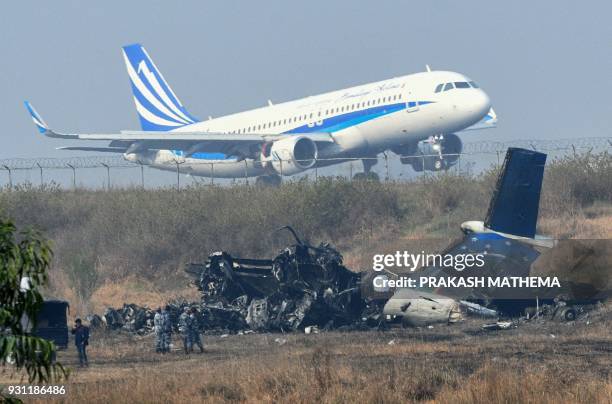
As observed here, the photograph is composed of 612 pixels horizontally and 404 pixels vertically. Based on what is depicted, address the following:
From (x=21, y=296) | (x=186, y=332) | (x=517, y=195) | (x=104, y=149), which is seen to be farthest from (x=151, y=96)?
(x=21, y=296)

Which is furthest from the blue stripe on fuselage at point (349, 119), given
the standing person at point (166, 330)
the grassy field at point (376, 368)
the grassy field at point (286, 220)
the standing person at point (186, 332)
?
the standing person at point (186, 332)

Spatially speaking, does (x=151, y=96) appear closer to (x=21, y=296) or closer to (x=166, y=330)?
(x=166, y=330)

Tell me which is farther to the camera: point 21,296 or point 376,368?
point 376,368

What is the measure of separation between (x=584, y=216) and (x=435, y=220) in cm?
594

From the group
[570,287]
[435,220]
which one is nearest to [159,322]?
[570,287]

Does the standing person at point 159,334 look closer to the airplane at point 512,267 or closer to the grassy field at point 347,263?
the grassy field at point 347,263

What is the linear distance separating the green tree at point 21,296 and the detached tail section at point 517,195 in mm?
20162

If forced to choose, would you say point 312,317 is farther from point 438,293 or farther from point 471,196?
point 471,196

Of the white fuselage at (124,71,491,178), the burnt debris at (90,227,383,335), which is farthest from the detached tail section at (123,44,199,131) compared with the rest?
the burnt debris at (90,227,383,335)

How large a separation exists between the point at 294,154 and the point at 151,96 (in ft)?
61.0

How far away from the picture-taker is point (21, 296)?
9.14m

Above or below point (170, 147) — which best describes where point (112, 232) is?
below

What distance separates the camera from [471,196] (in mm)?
46281

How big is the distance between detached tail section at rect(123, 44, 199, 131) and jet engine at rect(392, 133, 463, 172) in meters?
17.1
